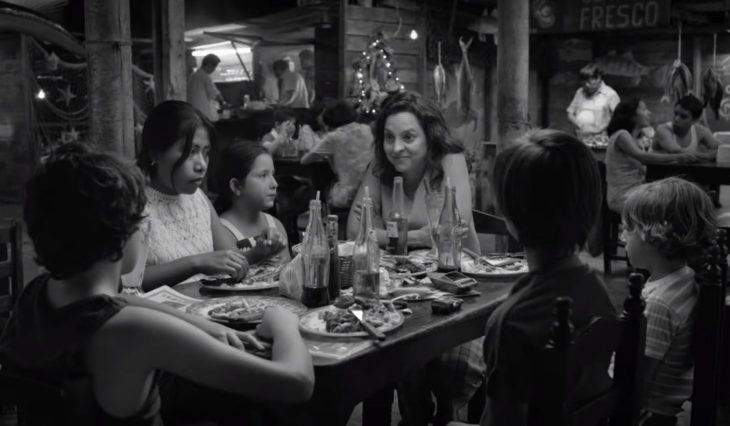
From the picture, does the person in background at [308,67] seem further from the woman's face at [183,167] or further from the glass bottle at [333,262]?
the glass bottle at [333,262]

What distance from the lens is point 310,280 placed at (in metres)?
2.27

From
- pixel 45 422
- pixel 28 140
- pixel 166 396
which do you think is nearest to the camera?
pixel 45 422

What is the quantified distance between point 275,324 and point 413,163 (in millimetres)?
1828

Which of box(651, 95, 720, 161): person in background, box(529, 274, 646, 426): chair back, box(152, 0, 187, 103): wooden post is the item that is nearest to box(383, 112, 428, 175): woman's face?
box(529, 274, 646, 426): chair back

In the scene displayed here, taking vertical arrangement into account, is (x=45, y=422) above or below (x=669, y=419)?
above

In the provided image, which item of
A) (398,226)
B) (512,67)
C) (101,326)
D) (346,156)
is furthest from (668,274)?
(346,156)

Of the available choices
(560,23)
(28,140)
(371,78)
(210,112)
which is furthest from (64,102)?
(560,23)

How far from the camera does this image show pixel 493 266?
281 cm

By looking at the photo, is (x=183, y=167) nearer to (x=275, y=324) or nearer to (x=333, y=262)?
(x=333, y=262)

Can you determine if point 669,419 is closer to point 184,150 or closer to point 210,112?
point 184,150

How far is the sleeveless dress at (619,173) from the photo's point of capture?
7.10 m

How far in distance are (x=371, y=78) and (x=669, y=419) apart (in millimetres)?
7863

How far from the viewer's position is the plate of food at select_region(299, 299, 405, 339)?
6.33 ft

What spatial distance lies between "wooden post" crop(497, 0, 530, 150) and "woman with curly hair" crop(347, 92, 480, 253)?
288 centimetres
